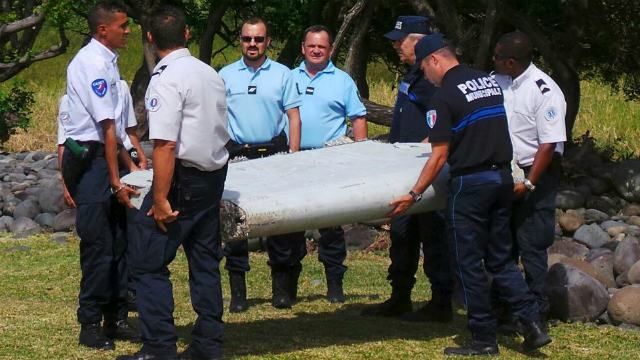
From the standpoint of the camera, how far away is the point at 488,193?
7.01 meters

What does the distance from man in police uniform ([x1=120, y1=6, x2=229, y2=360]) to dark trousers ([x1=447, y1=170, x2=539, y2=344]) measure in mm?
1268

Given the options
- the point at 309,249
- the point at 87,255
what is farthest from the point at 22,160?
the point at 87,255

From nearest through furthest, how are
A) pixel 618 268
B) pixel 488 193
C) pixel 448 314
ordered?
pixel 488 193 → pixel 448 314 → pixel 618 268

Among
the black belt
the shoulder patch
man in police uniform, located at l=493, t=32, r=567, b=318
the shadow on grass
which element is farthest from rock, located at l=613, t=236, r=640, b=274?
the black belt

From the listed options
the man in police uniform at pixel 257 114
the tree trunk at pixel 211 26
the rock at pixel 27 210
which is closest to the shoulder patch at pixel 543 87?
the man in police uniform at pixel 257 114

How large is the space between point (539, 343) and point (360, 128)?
7.95ft

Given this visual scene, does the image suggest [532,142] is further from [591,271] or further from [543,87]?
[591,271]

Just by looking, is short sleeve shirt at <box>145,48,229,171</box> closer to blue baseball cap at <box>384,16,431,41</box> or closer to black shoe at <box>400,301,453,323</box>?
blue baseball cap at <box>384,16,431,41</box>

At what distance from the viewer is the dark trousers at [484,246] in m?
7.02

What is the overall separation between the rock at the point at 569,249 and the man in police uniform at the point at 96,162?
543 cm

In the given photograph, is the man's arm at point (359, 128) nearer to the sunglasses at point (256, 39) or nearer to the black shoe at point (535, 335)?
the sunglasses at point (256, 39)

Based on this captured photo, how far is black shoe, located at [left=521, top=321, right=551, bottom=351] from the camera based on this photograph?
23.4 feet

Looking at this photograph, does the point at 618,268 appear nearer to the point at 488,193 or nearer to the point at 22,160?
the point at 488,193

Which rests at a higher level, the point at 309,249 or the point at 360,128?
the point at 360,128
